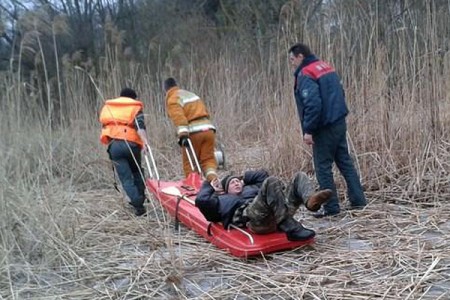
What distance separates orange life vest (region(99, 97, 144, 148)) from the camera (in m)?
5.79

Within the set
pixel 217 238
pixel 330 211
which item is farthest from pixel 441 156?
pixel 217 238

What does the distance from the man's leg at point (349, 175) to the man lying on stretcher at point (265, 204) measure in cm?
106

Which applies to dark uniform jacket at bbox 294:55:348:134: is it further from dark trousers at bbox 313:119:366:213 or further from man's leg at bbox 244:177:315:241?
man's leg at bbox 244:177:315:241

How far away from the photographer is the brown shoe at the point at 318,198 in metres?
3.58

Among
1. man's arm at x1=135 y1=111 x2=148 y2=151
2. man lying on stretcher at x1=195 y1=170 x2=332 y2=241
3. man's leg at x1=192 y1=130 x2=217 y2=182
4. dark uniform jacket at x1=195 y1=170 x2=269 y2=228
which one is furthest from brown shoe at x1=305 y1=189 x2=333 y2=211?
man's leg at x1=192 y1=130 x2=217 y2=182

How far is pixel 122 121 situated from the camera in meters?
5.79

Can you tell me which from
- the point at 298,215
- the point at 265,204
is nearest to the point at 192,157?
the point at 298,215

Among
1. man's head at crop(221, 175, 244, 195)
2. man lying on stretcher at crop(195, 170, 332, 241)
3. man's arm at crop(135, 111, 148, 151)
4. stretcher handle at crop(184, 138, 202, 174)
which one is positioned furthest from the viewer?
stretcher handle at crop(184, 138, 202, 174)

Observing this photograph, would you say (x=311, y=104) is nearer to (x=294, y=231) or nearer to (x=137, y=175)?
(x=294, y=231)

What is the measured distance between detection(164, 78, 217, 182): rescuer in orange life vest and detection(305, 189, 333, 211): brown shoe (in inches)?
102

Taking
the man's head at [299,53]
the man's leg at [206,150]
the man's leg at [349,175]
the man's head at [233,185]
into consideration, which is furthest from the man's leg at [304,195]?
the man's leg at [206,150]

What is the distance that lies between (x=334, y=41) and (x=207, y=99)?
3.24m

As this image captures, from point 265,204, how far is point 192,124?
2620 millimetres

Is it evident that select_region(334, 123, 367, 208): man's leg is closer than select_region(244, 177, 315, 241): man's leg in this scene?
No
